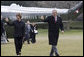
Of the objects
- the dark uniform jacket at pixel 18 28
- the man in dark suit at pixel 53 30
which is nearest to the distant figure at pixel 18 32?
the dark uniform jacket at pixel 18 28

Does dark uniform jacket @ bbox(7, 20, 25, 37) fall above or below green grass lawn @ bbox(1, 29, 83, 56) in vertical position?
above

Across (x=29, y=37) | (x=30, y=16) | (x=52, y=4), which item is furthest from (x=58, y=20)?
(x=52, y=4)

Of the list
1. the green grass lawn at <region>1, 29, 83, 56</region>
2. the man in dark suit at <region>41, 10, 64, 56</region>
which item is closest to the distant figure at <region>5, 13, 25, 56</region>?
the man in dark suit at <region>41, 10, 64, 56</region>

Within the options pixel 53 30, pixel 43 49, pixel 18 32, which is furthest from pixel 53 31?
pixel 43 49

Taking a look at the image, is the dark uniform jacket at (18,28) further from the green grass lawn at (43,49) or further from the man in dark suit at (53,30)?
the green grass lawn at (43,49)

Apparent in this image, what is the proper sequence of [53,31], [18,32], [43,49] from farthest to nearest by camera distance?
[43,49], [18,32], [53,31]

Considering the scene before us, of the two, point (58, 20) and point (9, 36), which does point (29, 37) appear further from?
point (58, 20)

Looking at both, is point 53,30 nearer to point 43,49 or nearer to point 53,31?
point 53,31

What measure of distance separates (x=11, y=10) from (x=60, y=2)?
2434cm

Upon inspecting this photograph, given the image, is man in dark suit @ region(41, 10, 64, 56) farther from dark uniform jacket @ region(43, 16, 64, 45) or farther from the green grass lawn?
the green grass lawn

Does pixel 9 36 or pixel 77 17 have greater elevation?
pixel 9 36

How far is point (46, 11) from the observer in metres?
49.3

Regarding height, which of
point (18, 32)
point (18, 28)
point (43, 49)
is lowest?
point (43, 49)

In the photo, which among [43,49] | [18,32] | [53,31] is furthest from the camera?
[43,49]
